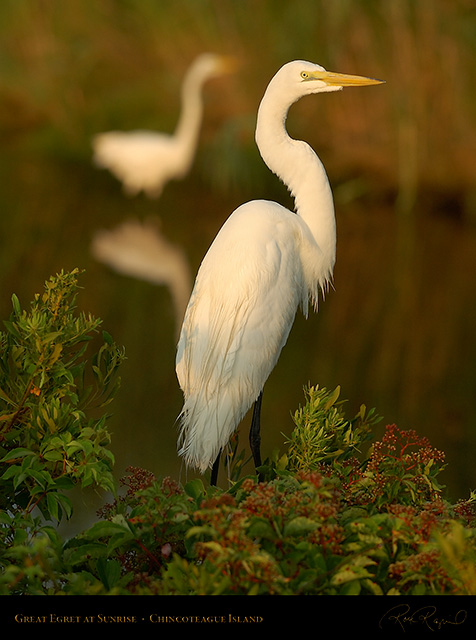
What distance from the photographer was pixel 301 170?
3.29 meters

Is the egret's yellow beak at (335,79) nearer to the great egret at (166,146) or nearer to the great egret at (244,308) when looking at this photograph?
the great egret at (244,308)

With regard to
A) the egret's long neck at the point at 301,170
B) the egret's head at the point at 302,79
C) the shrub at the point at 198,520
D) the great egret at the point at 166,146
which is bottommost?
the shrub at the point at 198,520

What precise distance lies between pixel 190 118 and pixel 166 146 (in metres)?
0.37

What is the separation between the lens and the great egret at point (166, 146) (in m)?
9.41

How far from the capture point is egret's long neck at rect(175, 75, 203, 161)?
9461mm

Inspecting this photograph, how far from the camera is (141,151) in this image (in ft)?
30.9

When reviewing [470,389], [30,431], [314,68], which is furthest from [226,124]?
[30,431]

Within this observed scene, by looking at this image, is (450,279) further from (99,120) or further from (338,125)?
(99,120)

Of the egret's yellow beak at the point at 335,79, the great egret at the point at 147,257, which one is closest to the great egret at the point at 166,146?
the great egret at the point at 147,257

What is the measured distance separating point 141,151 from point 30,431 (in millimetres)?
7456

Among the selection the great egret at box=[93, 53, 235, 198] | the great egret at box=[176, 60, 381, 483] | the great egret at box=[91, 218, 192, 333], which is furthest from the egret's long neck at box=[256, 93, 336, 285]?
the great egret at box=[93, 53, 235, 198]

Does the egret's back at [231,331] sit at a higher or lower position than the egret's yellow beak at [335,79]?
lower

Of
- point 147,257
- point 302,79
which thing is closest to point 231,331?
point 302,79

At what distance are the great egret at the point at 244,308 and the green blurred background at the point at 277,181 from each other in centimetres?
66
